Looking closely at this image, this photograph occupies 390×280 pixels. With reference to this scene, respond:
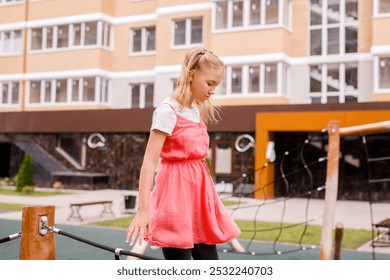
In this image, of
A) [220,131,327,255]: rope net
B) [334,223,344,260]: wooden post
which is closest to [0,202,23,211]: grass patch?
[220,131,327,255]: rope net

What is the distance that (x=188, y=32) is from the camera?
13266 millimetres

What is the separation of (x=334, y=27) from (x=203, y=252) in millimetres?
9930

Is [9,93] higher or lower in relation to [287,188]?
higher

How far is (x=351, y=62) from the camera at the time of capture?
11359 millimetres

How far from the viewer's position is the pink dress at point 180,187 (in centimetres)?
168

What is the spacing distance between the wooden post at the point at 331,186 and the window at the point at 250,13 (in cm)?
826

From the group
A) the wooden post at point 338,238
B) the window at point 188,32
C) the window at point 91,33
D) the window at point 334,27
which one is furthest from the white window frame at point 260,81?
the wooden post at point 338,238

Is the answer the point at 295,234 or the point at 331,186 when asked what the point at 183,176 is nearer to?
the point at 331,186

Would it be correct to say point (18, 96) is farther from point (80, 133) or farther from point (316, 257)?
point (316, 257)

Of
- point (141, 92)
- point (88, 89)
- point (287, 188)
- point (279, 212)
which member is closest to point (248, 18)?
point (141, 92)

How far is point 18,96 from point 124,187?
3.81m

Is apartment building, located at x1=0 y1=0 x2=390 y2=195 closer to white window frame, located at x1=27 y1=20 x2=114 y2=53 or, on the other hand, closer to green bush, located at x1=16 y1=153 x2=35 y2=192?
white window frame, located at x1=27 y1=20 x2=114 y2=53

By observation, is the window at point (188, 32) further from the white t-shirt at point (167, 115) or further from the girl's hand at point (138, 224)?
the girl's hand at point (138, 224)

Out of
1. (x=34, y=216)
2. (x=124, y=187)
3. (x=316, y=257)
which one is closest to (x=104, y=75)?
(x=124, y=187)
